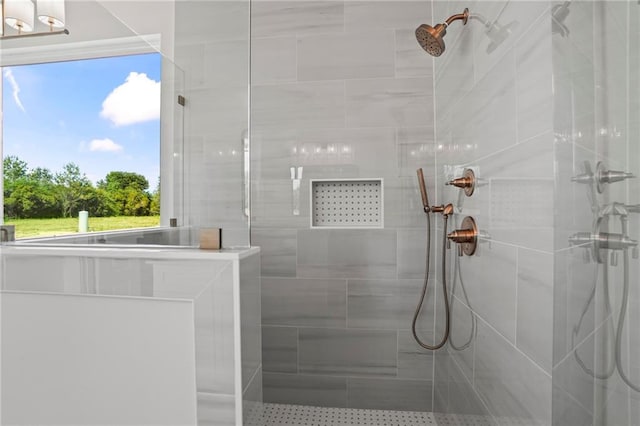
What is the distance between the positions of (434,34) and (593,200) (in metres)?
0.82

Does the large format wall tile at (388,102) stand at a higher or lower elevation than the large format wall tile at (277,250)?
higher

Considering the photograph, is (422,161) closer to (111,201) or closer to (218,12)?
(218,12)

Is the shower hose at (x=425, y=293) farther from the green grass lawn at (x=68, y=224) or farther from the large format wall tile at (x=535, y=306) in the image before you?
the green grass lawn at (x=68, y=224)

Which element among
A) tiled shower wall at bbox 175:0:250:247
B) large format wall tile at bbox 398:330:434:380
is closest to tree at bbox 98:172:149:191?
tiled shower wall at bbox 175:0:250:247

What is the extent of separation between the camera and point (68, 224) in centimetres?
110

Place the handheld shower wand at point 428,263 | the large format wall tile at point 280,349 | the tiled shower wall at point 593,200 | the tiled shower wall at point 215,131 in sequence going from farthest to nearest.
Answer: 1. the large format wall tile at point 280,349
2. the handheld shower wand at point 428,263
3. the tiled shower wall at point 215,131
4. the tiled shower wall at point 593,200

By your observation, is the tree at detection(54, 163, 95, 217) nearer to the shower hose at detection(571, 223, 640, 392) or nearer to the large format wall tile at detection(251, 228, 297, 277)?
the large format wall tile at detection(251, 228, 297, 277)

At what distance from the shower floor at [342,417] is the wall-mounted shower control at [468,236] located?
893mm

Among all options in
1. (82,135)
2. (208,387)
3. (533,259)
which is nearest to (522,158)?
(533,259)

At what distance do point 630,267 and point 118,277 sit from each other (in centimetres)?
119

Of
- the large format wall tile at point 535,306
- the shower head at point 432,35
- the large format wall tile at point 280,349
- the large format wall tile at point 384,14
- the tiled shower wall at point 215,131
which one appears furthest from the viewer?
the large format wall tile at point 280,349

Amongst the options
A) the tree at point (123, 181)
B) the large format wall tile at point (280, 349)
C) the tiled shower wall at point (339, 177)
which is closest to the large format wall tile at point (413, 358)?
the tiled shower wall at point (339, 177)

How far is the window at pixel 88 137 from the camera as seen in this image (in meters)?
1.06

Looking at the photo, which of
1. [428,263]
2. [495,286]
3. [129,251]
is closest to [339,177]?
[428,263]
